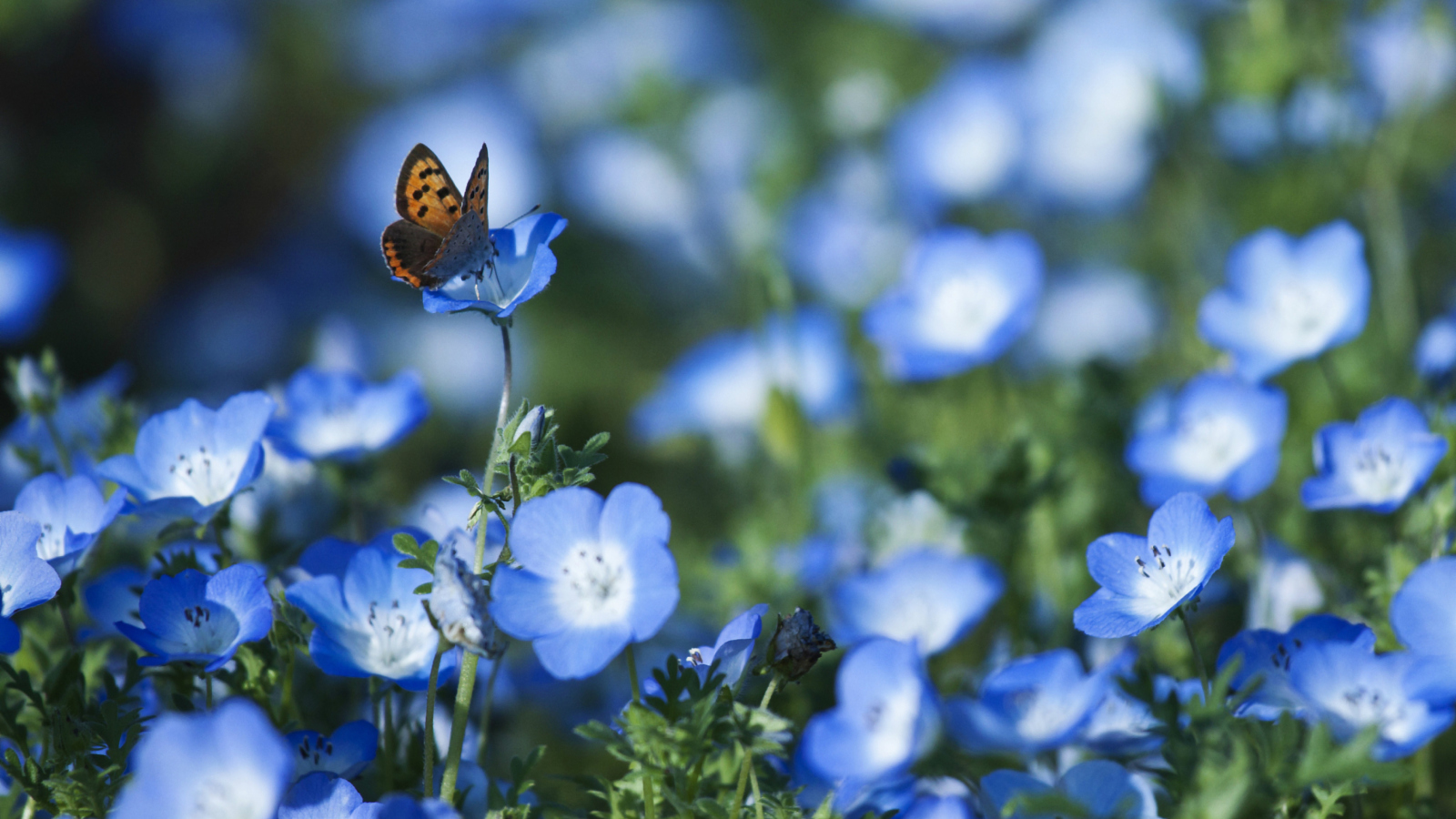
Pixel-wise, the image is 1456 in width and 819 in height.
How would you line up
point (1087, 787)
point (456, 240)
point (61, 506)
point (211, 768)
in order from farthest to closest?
point (61, 506) → point (456, 240) → point (1087, 787) → point (211, 768)

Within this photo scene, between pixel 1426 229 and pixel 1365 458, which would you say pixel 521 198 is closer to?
pixel 1426 229

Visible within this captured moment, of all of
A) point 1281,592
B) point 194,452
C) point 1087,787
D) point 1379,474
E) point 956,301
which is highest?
point 194,452

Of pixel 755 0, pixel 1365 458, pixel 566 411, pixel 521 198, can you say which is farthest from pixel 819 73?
pixel 1365 458

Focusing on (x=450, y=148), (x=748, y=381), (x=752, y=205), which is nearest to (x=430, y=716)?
(x=748, y=381)

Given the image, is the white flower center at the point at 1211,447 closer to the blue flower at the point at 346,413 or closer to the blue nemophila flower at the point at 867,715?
the blue nemophila flower at the point at 867,715

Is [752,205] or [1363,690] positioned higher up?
[752,205]

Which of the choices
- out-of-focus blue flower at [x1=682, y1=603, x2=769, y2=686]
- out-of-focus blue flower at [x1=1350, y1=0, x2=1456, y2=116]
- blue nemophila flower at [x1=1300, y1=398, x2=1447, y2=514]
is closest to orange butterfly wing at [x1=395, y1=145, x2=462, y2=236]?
out-of-focus blue flower at [x1=682, y1=603, x2=769, y2=686]

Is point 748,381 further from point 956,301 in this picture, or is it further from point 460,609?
point 460,609
